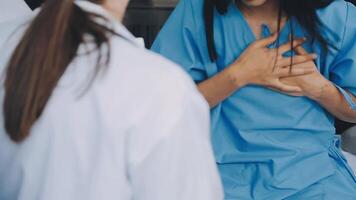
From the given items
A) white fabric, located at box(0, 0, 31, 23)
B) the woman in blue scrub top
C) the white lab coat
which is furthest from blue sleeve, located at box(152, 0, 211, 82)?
the white lab coat

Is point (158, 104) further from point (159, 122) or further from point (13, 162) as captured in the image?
point (13, 162)

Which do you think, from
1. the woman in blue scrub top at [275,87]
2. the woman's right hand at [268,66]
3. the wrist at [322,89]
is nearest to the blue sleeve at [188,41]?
the woman in blue scrub top at [275,87]

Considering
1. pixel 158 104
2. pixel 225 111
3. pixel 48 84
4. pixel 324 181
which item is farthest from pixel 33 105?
pixel 324 181

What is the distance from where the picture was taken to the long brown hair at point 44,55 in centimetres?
72

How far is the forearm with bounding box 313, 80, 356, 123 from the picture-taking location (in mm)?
1242

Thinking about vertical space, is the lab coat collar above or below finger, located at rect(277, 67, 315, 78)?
above

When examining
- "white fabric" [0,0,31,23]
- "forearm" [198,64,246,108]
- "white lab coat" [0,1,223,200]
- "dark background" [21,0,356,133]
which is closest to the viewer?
"white lab coat" [0,1,223,200]

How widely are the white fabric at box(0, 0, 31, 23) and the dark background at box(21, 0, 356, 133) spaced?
482 mm

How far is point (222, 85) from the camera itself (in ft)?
4.04

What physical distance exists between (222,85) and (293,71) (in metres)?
0.16

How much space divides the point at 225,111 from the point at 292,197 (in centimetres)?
25

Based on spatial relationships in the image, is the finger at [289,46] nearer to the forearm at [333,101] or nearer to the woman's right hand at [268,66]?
the woman's right hand at [268,66]

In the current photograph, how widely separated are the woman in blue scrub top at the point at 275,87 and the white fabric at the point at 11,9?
500mm

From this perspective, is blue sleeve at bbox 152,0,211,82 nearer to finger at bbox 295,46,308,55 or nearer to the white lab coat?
finger at bbox 295,46,308,55
